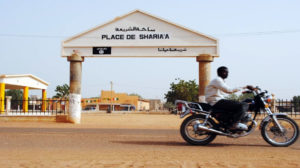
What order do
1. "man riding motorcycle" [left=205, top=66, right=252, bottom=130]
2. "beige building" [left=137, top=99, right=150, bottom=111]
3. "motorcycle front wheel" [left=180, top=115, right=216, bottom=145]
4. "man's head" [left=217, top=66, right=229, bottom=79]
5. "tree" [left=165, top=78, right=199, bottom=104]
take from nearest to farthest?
"man riding motorcycle" [left=205, top=66, right=252, bottom=130], "motorcycle front wheel" [left=180, top=115, right=216, bottom=145], "man's head" [left=217, top=66, right=229, bottom=79], "tree" [left=165, top=78, right=199, bottom=104], "beige building" [left=137, top=99, right=150, bottom=111]

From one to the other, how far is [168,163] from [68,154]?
1.83 meters

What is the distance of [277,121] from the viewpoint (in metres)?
5.91

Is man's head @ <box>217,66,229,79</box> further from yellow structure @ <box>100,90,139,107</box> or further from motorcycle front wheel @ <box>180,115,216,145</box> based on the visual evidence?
yellow structure @ <box>100,90,139,107</box>

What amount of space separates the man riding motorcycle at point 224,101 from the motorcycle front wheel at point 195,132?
39 centimetres

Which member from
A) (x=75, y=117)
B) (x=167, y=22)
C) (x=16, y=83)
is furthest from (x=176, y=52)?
(x=16, y=83)

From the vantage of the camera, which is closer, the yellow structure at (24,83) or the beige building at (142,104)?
the yellow structure at (24,83)

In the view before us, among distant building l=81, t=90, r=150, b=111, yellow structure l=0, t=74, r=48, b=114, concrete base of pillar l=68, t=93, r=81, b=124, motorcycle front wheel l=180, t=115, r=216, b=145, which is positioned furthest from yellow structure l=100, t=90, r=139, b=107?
motorcycle front wheel l=180, t=115, r=216, b=145

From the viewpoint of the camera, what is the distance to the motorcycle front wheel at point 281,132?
584 cm

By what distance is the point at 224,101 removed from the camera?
5.88m

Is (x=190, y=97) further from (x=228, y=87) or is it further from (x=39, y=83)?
(x=228, y=87)

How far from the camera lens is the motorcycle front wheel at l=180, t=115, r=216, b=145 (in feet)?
19.8

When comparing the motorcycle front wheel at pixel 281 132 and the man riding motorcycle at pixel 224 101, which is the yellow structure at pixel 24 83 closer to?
the man riding motorcycle at pixel 224 101

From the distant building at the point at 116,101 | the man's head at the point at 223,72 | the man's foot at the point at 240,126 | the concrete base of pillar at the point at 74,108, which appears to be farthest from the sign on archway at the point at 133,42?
the distant building at the point at 116,101

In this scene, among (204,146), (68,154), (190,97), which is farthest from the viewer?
(190,97)
